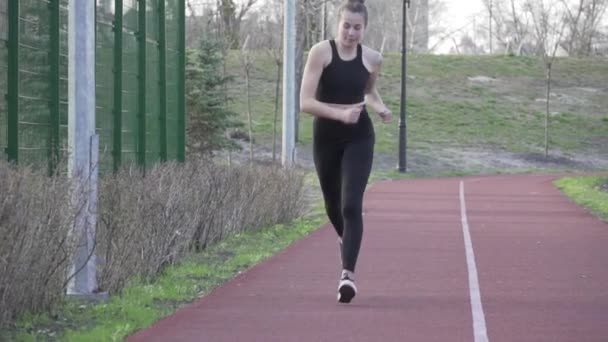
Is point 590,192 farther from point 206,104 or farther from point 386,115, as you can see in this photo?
point 386,115

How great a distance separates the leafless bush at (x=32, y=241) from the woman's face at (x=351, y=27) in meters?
2.27

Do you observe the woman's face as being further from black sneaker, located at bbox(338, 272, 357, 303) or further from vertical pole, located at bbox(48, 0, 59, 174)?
vertical pole, located at bbox(48, 0, 59, 174)

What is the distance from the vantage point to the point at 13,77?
12.3 meters

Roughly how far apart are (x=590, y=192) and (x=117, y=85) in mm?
16836

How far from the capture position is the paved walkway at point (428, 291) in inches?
362

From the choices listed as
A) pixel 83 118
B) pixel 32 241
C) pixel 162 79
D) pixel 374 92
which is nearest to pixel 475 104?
pixel 162 79

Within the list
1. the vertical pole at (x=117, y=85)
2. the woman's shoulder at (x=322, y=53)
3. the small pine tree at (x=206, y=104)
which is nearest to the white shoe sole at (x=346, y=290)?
the woman's shoulder at (x=322, y=53)

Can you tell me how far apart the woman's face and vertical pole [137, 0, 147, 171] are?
6465 millimetres

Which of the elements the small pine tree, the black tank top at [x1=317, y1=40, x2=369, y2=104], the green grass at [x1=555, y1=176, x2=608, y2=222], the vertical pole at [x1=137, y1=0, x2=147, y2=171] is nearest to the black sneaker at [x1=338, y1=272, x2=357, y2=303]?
the black tank top at [x1=317, y1=40, x2=369, y2=104]

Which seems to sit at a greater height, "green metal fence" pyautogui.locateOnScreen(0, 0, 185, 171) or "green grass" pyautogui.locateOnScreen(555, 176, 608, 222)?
"green metal fence" pyautogui.locateOnScreen(0, 0, 185, 171)

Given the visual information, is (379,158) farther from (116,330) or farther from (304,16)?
(116,330)

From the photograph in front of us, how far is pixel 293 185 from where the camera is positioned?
20578 millimetres

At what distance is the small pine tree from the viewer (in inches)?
1330

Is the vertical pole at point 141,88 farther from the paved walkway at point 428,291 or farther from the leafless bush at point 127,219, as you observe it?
the paved walkway at point 428,291
